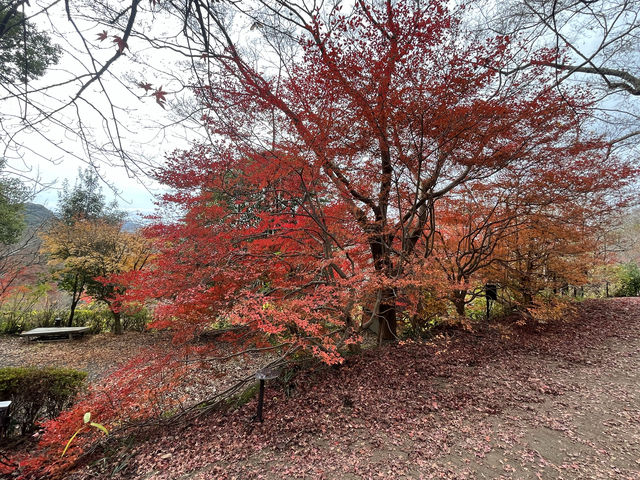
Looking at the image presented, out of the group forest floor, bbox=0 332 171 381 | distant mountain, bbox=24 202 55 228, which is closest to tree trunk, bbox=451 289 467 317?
distant mountain, bbox=24 202 55 228

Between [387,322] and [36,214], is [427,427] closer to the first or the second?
[387,322]

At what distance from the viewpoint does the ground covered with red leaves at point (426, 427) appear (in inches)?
101

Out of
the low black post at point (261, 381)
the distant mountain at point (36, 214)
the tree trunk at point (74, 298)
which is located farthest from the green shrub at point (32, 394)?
the tree trunk at point (74, 298)

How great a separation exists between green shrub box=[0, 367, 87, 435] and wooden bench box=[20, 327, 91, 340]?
21.9 feet

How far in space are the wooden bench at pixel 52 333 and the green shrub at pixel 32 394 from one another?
666 cm

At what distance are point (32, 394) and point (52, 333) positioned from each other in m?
7.22

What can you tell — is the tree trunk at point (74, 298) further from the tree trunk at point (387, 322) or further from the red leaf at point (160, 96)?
the red leaf at point (160, 96)

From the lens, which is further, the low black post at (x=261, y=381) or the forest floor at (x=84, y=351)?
the forest floor at (x=84, y=351)

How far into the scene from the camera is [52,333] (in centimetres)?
916

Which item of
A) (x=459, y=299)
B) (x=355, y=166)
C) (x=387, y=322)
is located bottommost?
(x=387, y=322)

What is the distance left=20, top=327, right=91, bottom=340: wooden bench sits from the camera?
9.01m

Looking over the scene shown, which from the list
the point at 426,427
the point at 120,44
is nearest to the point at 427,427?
the point at 426,427

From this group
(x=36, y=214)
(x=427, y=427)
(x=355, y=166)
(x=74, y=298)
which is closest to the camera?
(x=427, y=427)

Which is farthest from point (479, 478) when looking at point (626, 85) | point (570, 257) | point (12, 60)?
point (626, 85)
